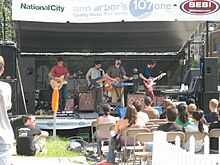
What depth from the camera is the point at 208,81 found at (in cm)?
1309

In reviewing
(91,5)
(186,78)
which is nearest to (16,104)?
(91,5)

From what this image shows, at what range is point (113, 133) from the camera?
8133 mm

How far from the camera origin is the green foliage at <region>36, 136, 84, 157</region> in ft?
29.8

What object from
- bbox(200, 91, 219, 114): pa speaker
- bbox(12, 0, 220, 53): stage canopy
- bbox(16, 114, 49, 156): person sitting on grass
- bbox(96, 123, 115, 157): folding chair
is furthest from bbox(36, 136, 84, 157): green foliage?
bbox(200, 91, 219, 114): pa speaker

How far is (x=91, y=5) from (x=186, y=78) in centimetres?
505

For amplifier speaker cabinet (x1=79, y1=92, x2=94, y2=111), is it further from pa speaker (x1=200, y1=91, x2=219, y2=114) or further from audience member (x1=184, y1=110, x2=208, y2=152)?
audience member (x1=184, y1=110, x2=208, y2=152)

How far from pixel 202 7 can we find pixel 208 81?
2.08m

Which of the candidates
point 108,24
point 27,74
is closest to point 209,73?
point 108,24

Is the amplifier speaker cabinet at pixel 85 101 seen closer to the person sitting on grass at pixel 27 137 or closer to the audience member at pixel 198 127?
the person sitting on grass at pixel 27 137

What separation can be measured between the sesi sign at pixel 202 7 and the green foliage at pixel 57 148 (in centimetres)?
435

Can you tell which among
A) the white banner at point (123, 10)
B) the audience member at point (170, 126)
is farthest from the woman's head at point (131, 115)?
the white banner at point (123, 10)

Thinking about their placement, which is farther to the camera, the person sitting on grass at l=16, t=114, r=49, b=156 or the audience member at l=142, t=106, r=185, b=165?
the person sitting on grass at l=16, t=114, r=49, b=156

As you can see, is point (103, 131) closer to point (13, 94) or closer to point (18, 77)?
point (13, 94)

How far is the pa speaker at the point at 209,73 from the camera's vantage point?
13047 mm
